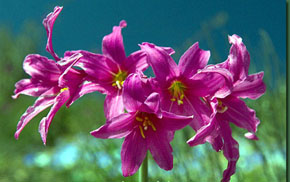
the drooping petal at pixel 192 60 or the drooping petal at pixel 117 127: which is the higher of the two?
the drooping petal at pixel 192 60

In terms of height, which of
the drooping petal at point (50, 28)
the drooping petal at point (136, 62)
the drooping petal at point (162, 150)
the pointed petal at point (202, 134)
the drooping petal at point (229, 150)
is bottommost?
the drooping petal at point (229, 150)

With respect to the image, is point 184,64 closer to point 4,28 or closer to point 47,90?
point 47,90

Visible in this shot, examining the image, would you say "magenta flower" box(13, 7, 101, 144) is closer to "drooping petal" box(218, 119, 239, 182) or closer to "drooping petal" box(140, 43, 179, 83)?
"drooping petal" box(140, 43, 179, 83)

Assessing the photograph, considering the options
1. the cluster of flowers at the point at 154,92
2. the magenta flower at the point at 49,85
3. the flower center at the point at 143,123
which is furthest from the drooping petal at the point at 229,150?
the magenta flower at the point at 49,85

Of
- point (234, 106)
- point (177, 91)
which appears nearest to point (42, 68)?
point (177, 91)

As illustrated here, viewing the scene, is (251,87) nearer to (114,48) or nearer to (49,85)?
(114,48)

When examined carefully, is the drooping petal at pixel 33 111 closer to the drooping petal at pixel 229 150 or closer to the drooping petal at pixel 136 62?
the drooping petal at pixel 136 62

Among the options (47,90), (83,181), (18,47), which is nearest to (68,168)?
(83,181)
